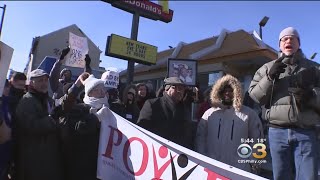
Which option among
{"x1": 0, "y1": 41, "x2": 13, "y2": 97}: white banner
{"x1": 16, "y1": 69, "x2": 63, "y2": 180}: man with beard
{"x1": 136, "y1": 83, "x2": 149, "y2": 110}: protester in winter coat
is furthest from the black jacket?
{"x1": 136, "y1": 83, "x2": 149, "y2": 110}: protester in winter coat

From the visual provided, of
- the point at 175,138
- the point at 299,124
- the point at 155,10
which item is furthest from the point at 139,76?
the point at 299,124

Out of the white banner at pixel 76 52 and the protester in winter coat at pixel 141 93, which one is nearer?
the protester in winter coat at pixel 141 93

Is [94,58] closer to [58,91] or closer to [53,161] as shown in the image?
[58,91]

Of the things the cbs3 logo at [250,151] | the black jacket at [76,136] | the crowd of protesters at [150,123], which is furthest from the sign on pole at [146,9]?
the cbs3 logo at [250,151]

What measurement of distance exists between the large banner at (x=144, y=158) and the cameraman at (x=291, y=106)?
503 mm

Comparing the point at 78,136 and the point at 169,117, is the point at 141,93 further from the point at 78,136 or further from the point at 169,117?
the point at 78,136

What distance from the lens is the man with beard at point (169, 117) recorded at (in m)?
4.39

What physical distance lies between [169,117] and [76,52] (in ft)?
9.90

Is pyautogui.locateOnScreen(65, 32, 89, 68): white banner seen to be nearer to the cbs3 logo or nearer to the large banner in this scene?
the large banner

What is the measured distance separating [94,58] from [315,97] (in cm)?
2369

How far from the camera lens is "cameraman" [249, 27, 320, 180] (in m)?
3.25

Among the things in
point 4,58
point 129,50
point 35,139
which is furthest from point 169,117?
point 129,50

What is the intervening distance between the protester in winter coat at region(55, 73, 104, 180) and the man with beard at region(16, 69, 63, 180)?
0.48 feet

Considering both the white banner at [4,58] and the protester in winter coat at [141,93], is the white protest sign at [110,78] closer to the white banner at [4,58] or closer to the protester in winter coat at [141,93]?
the protester in winter coat at [141,93]
